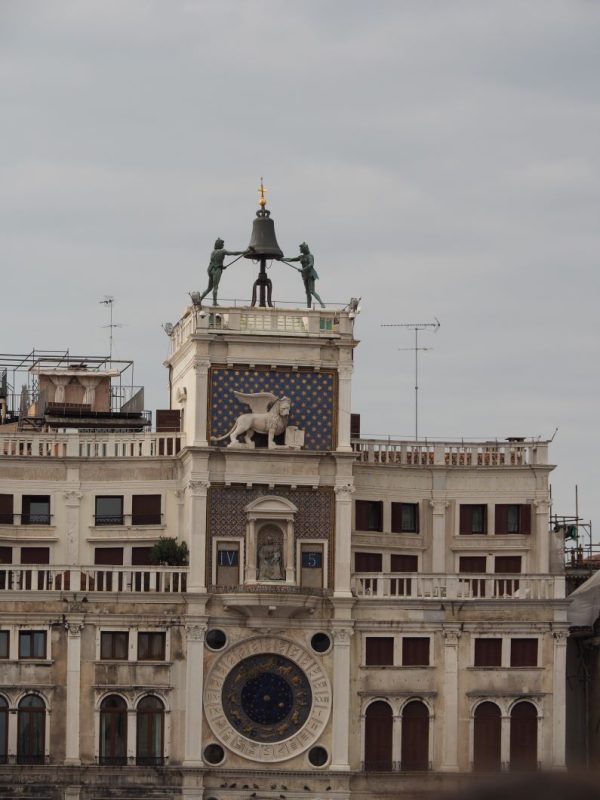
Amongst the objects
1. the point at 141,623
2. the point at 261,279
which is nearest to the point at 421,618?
the point at 141,623

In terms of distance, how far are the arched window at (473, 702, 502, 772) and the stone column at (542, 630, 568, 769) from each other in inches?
84.5

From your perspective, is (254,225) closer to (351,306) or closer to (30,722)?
(351,306)

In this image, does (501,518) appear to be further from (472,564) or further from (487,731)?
(487,731)

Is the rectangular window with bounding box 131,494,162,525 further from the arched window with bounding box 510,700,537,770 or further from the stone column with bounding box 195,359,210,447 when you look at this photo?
the arched window with bounding box 510,700,537,770

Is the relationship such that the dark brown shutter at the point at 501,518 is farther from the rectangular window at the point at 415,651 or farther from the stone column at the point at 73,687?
the stone column at the point at 73,687

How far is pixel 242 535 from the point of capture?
2596 inches

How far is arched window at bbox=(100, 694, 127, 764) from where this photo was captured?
212 feet

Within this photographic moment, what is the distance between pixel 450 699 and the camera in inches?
2621

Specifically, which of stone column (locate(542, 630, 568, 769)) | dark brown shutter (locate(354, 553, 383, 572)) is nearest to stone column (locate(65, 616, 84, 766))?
dark brown shutter (locate(354, 553, 383, 572))

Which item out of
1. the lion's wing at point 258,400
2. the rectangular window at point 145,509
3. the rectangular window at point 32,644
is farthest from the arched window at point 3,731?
the lion's wing at point 258,400

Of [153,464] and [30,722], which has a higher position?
[153,464]

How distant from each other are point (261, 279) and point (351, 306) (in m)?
4.19

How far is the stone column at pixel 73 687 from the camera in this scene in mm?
64375

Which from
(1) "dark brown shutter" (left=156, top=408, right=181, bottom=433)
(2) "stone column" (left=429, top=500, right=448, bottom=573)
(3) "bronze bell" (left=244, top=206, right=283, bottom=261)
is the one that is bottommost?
(2) "stone column" (left=429, top=500, right=448, bottom=573)
